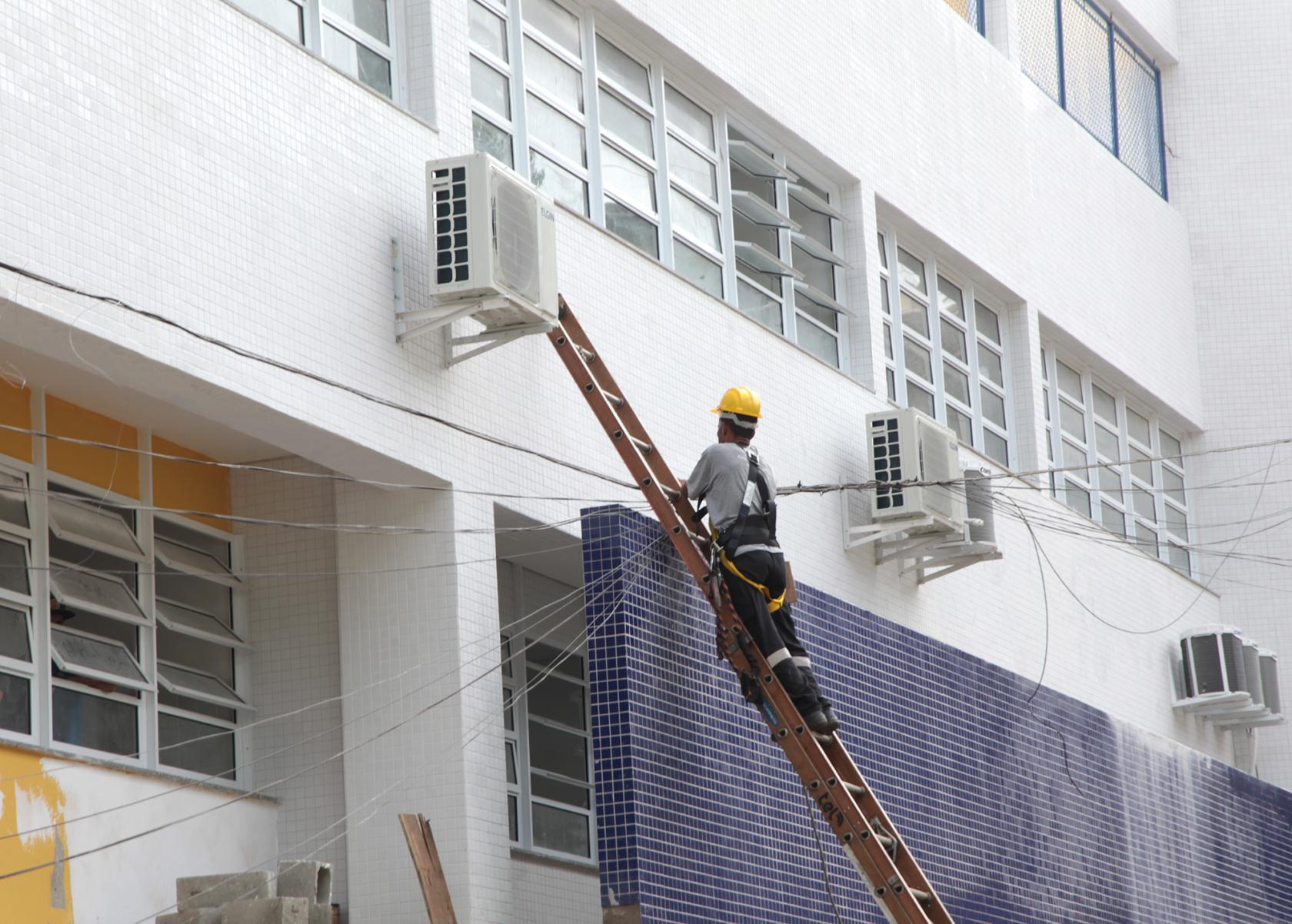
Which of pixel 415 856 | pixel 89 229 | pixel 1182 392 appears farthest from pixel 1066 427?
pixel 89 229

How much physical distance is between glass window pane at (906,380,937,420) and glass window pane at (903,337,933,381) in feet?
0.40

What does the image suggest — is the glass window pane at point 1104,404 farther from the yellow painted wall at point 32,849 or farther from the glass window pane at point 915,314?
the yellow painted wall at point 32,849

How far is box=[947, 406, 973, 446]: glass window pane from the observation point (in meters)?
17.7

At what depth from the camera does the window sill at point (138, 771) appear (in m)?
9.88

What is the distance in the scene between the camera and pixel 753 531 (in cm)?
1128

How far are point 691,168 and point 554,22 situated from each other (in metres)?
1.73

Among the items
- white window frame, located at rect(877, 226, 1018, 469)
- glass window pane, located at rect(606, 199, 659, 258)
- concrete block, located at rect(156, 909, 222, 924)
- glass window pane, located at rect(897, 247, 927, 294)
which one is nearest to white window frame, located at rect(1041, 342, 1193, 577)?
white window frame, located at rect(877, 226, 1018, 469)

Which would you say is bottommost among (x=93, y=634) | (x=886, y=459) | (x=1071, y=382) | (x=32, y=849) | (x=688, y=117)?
(x=32, y=849)

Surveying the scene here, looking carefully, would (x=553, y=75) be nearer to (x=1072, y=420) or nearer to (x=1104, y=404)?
(x=1072, y=420)

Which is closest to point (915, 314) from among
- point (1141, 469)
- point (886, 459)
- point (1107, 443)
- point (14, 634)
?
point (886, 459)

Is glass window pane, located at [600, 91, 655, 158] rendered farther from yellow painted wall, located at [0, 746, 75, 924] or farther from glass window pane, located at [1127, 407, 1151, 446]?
glass window pane, located at [1127, 407, 1151, 446]

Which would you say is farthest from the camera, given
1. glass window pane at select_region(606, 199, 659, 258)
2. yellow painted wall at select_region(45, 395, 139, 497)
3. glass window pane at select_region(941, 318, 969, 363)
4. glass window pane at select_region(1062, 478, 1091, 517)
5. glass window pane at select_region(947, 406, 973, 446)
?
glass window pane at select_region(1062, 478, 1091, 517)

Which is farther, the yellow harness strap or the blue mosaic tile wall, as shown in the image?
the blue mosaic tile wall

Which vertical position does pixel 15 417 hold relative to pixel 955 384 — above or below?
below
